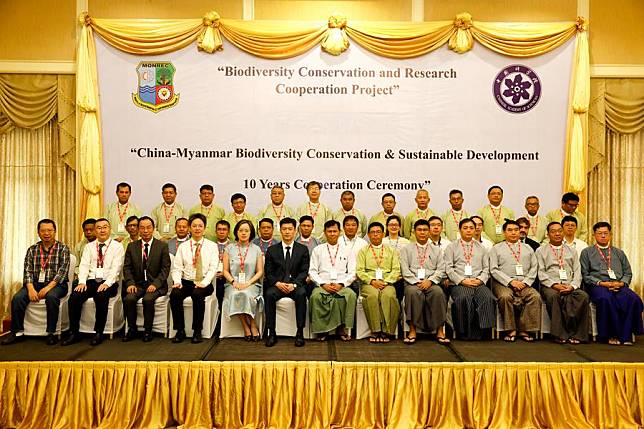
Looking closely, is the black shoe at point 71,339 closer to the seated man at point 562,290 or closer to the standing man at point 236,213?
the standing man at point 236,213

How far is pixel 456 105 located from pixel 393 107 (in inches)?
30.5

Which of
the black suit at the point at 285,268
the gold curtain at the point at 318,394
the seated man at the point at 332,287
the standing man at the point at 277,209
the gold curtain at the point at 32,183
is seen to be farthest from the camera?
the gold curtain at the point at 32,183

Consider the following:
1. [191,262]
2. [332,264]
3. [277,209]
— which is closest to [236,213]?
[277,209]

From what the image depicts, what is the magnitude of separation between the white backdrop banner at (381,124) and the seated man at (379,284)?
1.46 metres

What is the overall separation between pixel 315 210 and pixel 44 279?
2899 millimetres

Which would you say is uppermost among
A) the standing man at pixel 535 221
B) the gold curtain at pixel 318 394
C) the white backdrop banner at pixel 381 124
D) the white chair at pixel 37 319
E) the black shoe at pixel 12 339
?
the white backdrop banner at pixel 381 124

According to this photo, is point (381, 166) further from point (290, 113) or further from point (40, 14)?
point (40, 14)

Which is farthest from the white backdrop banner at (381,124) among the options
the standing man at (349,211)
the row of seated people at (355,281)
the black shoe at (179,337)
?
the black shoe at (179,337)

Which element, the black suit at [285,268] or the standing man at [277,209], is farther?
the standing man at [277,209]

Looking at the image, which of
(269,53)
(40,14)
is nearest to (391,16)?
(269,53)

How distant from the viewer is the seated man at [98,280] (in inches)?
193

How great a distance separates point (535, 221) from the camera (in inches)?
246

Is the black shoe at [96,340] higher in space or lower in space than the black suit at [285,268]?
lower

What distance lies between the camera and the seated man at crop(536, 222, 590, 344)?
16.2 ft
